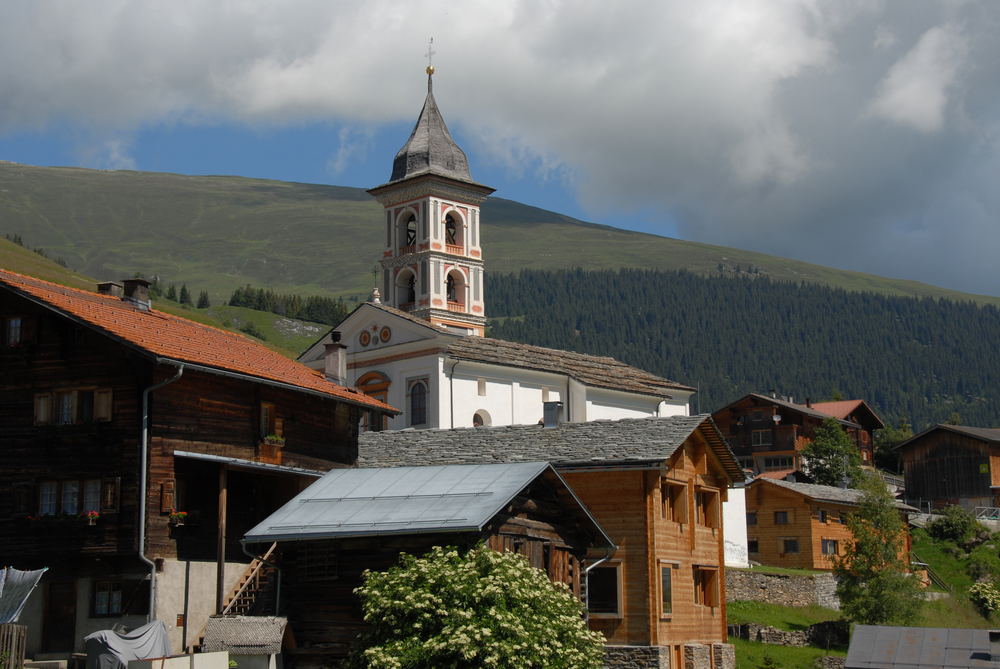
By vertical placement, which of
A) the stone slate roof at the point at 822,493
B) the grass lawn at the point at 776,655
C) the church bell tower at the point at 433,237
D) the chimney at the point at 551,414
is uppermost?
the church bell tower at the point at 433,237

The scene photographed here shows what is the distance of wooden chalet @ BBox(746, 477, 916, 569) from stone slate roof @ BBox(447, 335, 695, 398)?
761 centimetres

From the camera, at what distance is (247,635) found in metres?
33.8

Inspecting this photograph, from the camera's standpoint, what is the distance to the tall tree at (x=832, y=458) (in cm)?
9194

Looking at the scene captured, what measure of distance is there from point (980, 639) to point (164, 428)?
21840 mm

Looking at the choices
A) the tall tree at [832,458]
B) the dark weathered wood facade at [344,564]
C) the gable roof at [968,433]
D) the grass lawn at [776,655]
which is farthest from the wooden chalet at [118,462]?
the gable roof at [968,433]

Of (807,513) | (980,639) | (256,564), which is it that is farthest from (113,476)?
(807,513)

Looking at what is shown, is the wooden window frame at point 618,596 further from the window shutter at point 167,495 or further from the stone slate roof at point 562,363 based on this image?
the stone slate roof at point 562,363

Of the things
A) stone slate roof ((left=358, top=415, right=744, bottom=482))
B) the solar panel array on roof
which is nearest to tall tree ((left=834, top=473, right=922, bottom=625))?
stone slate roof ((left=358, top=415, right=744, bottom=482))

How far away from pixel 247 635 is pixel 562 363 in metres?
42.2

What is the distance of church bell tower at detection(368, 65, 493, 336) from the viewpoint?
8750 centimetres

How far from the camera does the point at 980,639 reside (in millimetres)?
37250

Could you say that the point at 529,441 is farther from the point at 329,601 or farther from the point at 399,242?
the point at 399,242

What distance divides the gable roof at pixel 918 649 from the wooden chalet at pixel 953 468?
6516 cm

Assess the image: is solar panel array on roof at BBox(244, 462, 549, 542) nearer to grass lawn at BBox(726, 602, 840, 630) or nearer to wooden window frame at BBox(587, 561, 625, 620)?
wooden window frame at BBox(587, 561, 625, 620)
